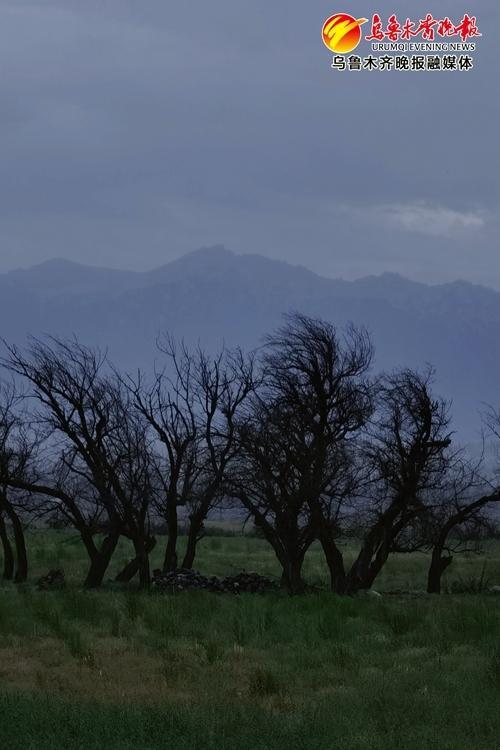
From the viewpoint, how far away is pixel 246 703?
985cm

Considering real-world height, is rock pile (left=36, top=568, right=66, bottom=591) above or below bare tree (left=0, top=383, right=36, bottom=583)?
below

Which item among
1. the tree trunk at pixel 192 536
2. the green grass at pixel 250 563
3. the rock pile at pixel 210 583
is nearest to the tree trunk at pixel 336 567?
the rock pile at pixel 210 583

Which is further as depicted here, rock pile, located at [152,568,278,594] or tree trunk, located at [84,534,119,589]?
tree trunk, located at [84,534,119,589]

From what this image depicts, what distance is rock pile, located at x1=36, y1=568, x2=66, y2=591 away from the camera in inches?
872

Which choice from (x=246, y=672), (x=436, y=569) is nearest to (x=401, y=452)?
(x=436, y=569)

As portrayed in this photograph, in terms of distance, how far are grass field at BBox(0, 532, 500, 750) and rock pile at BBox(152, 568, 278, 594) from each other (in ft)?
7.59

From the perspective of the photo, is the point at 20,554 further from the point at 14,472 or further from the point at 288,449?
the point at 288,449

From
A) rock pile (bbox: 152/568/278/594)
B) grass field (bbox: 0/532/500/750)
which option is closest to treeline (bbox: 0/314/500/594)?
rock pile (bbox: 152/568/278/594)

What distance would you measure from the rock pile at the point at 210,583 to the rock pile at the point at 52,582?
2.30m

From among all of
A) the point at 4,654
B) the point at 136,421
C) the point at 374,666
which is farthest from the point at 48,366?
the point at 374,666

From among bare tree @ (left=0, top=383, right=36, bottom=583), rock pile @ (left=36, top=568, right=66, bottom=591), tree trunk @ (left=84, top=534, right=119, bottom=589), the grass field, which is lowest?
the grass field

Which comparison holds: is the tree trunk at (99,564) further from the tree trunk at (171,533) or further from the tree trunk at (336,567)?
the tree trunk at (336,567)

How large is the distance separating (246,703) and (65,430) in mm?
14338

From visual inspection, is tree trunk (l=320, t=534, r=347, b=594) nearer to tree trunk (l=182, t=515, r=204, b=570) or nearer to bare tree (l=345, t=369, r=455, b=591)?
bare tree (l=345, t=369, r=455, b=591)
